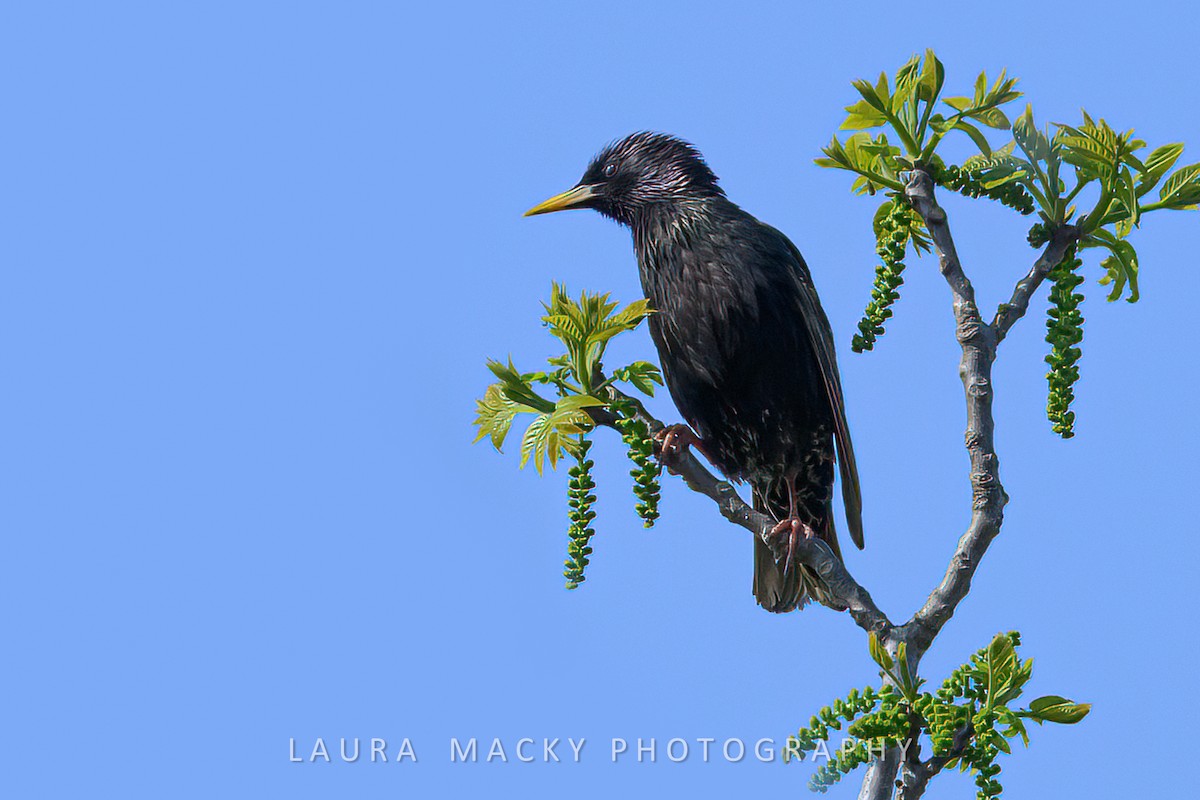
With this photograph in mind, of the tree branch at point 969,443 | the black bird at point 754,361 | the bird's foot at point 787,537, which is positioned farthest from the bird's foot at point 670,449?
the black bird at point 754,361

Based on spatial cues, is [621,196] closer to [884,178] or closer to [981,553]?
[884,178]

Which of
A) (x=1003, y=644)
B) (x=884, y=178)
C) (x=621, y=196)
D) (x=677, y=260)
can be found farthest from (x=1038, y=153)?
(x=621, y=196)

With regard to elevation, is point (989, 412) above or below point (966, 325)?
below

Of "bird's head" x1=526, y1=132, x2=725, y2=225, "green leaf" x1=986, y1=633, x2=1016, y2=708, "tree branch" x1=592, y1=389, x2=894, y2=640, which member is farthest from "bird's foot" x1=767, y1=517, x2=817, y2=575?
"bird's head" x1=526, y1=132, x2=725, y2=225

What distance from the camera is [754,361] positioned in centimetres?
533

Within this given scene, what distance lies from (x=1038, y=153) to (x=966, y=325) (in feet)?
2.01

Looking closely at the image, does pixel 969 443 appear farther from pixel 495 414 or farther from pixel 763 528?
pixel 495 414

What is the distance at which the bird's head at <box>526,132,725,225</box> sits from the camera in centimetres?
608

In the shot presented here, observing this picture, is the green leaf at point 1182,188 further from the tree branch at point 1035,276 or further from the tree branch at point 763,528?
the tree branch at point 763,528

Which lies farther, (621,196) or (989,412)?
(621,196)

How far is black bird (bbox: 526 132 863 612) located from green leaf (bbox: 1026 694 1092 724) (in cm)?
170

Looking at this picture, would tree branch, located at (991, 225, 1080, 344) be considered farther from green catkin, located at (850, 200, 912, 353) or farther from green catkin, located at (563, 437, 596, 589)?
green catkin, located at (563, 437, 596, 589)

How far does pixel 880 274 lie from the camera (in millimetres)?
3750

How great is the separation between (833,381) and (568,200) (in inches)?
65.1
